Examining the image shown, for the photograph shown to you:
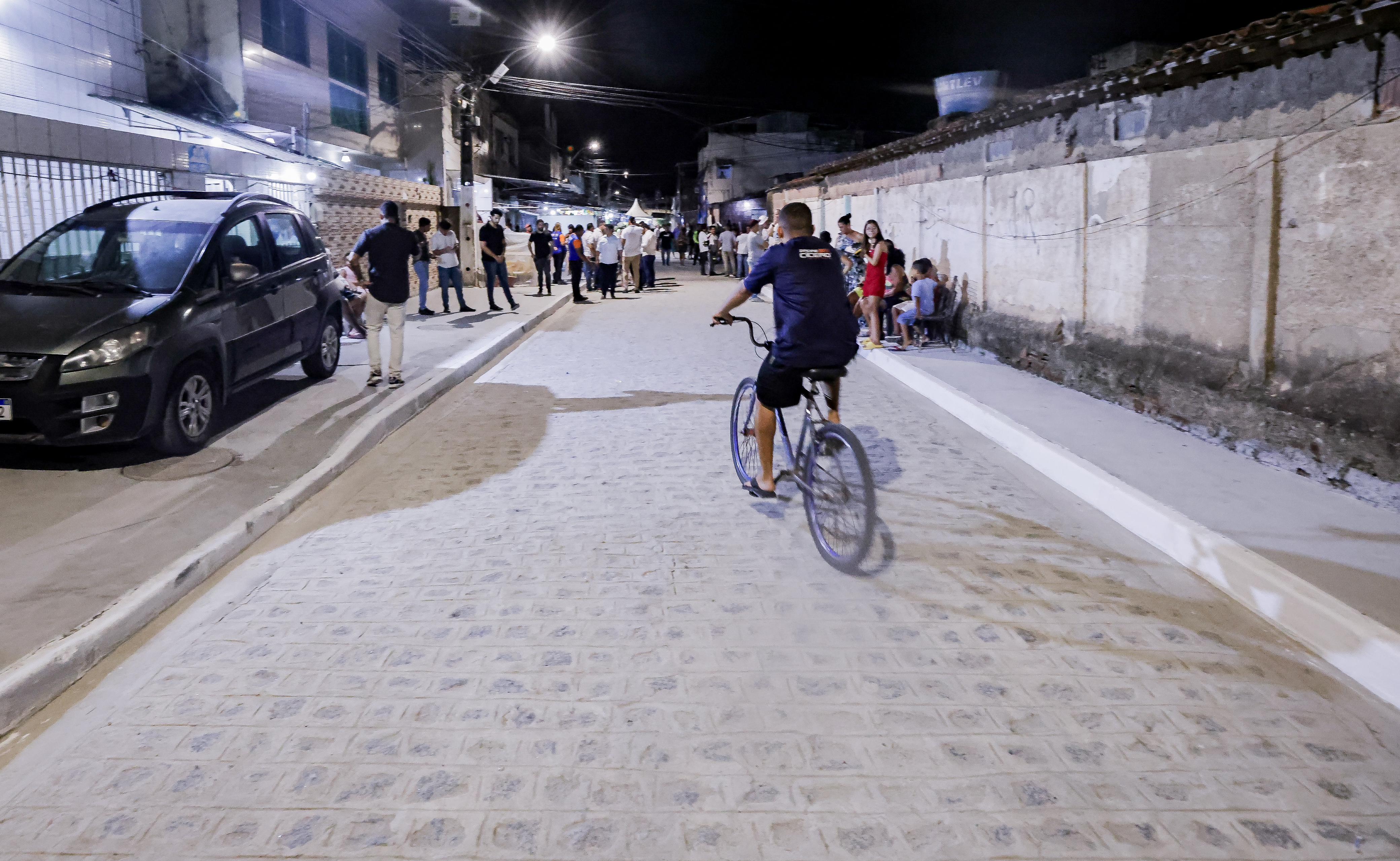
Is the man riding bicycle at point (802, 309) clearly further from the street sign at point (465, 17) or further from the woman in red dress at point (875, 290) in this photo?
the street sign at point (465, 17)

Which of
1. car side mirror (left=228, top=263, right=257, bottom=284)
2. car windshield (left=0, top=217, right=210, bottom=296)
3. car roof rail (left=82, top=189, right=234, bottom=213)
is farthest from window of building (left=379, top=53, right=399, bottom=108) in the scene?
car side mirror (left=228, top=263, right=257, bottom=284)

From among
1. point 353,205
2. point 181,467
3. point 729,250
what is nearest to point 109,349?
point 181,467

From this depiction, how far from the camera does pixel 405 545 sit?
5.54m

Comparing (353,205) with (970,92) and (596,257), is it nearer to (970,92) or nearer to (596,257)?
(596,257)

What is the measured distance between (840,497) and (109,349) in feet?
16.9

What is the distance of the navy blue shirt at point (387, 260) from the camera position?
380 inches

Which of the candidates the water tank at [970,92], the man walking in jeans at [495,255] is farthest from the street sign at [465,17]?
the water tank at [970,92]

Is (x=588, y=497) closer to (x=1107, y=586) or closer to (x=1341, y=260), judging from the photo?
(x=1107, y=586)

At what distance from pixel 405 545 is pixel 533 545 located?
0.74m

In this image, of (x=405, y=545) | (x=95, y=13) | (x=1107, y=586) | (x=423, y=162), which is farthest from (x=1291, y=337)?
(x=423, y=162)

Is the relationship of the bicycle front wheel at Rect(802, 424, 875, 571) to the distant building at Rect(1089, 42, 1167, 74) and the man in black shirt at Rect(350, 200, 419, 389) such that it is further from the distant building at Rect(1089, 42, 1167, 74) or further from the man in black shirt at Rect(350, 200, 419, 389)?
the distant building at Rect(1089, 42, 1167, 74)

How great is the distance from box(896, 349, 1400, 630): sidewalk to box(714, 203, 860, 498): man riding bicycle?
2172 millimetres

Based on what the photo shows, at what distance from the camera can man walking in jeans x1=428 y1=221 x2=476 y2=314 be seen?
17.4m

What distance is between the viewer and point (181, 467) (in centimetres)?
706
